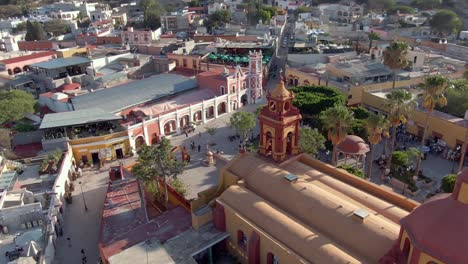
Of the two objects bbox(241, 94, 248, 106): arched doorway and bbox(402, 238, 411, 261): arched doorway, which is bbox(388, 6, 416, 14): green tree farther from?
bbox(402, 238, 411, 261): arched doorway

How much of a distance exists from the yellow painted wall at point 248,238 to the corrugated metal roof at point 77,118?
77.6ft

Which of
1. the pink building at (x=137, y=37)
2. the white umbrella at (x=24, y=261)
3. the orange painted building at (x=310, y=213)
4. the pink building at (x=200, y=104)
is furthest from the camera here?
the pink building at (x=137, y=37)

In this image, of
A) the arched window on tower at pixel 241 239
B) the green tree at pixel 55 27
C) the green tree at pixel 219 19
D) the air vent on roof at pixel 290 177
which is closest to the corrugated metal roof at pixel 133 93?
the arched window on tower at pixel 241 239

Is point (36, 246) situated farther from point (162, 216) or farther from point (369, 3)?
point (369, 3)

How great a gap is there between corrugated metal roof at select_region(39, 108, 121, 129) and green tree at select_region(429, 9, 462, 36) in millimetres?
76972

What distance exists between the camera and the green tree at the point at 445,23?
282 feet

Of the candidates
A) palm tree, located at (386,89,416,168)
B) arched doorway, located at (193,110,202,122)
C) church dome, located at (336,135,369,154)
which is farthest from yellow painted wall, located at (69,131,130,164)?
palm tree, located at (386,89,416,168)

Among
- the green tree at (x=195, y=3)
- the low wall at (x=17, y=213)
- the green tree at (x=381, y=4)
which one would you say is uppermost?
the green tree at (x=195, y=3)

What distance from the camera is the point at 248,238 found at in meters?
22.6

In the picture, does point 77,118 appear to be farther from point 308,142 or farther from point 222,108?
point 308,142

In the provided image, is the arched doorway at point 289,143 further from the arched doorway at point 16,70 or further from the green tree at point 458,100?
the arched doorway at point 16,70

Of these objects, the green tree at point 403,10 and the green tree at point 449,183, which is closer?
the green tree at point 449,183

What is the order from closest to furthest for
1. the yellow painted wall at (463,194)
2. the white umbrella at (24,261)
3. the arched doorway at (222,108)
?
the yellow painted wall at (463,194) → the white umbrella at (24,261) → the arched doorway at (222,108)

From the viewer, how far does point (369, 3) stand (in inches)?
4673
